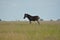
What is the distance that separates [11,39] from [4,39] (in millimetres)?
386

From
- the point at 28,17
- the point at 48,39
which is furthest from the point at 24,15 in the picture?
the point at 48,39

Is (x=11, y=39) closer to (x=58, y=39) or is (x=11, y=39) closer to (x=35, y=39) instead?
(x=35, y=39)

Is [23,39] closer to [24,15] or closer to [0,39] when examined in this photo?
[0,39]

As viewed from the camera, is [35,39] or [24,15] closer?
[35,39]

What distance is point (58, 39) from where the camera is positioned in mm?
9258

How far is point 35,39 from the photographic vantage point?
9.19m

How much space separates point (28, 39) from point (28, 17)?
18.6 metres

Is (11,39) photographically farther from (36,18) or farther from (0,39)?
(36,18)

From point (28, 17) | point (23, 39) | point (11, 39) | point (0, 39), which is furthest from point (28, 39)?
point (28, 17)

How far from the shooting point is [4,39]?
9070 mm

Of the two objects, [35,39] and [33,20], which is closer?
[35,39]

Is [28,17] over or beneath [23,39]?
beneath

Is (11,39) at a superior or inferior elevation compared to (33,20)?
superior

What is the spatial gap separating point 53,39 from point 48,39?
0.28m
